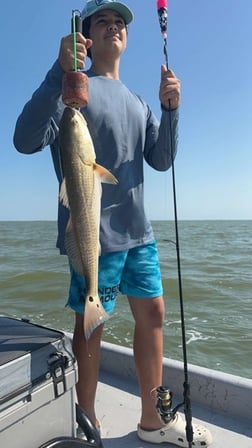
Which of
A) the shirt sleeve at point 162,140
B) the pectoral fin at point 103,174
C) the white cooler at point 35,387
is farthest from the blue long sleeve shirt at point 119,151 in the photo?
the white cooler at point 35,387

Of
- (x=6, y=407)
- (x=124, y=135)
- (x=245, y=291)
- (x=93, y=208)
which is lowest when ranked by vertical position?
(x=245, y=291)

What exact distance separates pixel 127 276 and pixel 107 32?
1357 mm

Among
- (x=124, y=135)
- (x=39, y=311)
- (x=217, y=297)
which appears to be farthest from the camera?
(x=217, y=297)

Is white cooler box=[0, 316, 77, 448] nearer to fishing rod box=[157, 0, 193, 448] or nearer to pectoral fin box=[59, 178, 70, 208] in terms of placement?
pectoral fin box=[59, 178, 70, 208]

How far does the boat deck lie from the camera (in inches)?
97.3

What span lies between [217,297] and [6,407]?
8467 millimetres

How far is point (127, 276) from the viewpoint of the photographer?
2.33 m

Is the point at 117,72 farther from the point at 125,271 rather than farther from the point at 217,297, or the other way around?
the point at 217,297

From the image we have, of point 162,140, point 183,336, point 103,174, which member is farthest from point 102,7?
point 183,336

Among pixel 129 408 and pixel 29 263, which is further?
pixel 29 263

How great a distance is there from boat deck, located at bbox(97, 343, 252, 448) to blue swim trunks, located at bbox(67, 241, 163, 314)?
0.82 meters

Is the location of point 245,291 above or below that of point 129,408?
below

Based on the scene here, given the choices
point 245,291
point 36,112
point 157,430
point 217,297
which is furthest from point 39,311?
point 36,112

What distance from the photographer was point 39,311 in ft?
28.3
